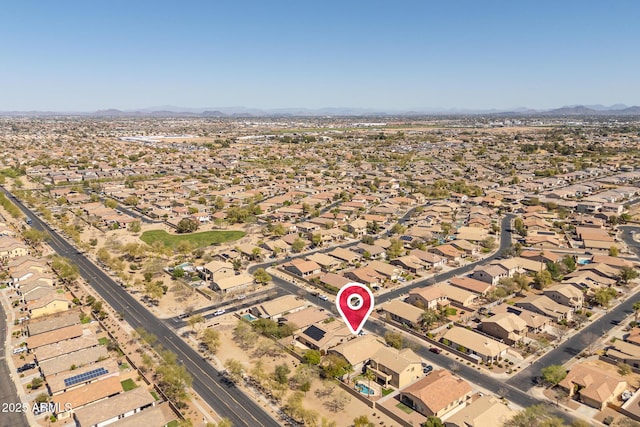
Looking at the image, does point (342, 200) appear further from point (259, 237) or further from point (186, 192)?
point (186, 192)

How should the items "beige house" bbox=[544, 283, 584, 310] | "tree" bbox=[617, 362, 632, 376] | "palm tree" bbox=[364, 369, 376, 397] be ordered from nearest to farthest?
"palm tree" bbox=[364, 369, 376, 397] < "tree" bbox=[617, 362, 632, 376] < "beige house" bbox=[544, 283, 584, 310]

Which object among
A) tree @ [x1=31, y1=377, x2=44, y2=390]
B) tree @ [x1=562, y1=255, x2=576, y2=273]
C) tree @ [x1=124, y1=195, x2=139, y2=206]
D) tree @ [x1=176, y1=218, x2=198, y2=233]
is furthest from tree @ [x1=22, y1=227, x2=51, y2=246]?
tree @ [x1=562, y1=255, x2=576, y2=273]

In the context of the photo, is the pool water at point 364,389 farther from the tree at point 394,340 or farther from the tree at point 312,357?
the tree at point 394,340

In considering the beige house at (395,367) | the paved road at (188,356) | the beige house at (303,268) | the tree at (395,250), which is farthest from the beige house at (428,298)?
the paved road at (188,356)

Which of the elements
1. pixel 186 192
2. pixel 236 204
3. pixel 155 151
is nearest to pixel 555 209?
pixel 236 204

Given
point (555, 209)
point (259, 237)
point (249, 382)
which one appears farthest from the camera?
point (555, 209)

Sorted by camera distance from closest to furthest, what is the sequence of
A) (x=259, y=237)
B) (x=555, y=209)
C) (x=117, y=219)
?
(x=259, y=237) < (x=117, y=219) < (x=555, y=209)

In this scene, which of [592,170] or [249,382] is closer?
[249,382]

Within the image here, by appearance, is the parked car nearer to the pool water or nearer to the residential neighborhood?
the residential neighborhood
